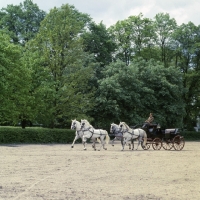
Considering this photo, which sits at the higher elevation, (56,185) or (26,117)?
(26,117)

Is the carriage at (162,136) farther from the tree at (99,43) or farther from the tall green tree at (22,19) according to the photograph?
the tall green tree at (22,19)

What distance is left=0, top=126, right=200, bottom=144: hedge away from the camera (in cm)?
3050

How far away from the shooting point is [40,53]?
39.5 metres

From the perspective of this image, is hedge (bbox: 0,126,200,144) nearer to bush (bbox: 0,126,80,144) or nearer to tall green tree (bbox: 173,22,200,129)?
bush (bbox: 0,126,80,144)

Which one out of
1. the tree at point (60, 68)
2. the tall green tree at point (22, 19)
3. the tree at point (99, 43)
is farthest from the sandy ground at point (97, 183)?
the tree at point (99, 43)

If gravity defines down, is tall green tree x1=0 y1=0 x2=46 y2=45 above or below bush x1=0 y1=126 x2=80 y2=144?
above

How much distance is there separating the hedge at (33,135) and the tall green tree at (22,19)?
55.1 feet

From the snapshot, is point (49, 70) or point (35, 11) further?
point (35, 11)

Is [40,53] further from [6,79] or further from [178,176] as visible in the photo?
[178,176]

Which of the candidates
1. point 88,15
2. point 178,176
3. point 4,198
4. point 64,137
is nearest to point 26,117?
point 64,137

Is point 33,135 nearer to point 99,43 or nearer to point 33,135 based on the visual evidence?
point 33,135

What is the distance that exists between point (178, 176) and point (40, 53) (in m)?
29.7

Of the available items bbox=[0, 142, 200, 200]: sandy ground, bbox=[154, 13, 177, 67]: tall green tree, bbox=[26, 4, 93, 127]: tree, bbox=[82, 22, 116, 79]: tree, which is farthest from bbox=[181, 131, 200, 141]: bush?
bbox=[0, 142, 200, 200]: sandy ground

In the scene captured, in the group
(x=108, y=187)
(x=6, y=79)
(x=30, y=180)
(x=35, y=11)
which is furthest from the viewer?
(x=35, y=11)
